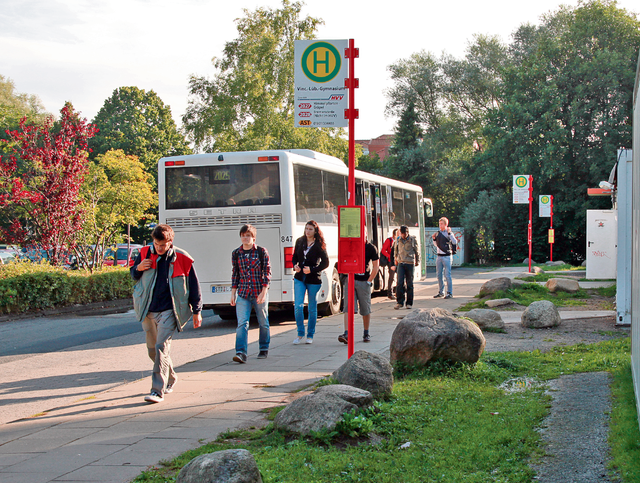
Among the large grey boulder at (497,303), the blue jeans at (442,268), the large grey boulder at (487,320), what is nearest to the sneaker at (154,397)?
the large grey boulder at (487,320)

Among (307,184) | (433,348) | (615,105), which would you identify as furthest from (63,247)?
(615,105)

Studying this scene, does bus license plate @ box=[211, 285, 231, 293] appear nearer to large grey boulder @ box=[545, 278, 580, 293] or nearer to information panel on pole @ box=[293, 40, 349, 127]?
information panel on pole @ box=[293, 40, 349, 127]

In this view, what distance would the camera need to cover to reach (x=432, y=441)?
4.93 meters

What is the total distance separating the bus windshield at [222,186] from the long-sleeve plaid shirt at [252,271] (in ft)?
12.6

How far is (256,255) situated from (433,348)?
2918 millimetres

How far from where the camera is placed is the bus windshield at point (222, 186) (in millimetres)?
12961

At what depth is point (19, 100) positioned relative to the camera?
59375mm

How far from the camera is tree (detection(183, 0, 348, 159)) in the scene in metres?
38.0

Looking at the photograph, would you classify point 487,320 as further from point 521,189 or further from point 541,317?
point 521,189

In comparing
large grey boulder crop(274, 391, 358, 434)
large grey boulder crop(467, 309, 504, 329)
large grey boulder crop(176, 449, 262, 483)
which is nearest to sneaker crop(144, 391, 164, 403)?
large grey boulder crop(274, 391, 358, 434)

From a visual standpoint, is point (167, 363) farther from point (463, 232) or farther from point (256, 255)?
point (463, 232)

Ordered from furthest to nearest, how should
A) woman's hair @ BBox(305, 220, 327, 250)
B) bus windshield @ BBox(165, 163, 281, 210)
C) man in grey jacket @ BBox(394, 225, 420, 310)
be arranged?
man in grey jacket @ BBox(394, 225, 420, 310) < bus windshield @ BBox(165, 163, 281, 210) < woman's hair @ BBox(305, 220, 327, 250)

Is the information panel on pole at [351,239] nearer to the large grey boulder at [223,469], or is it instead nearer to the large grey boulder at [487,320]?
the large grey boulder at [223,469]

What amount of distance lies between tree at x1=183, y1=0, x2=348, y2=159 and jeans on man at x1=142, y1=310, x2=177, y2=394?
30266 mm
